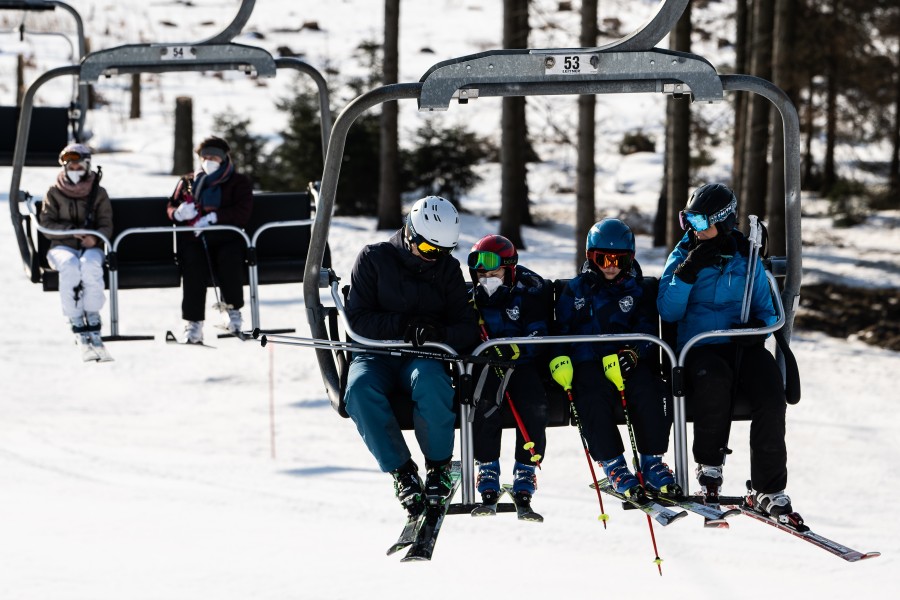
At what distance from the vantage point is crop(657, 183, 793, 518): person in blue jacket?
5.89 meters

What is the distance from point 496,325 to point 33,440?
399 inches

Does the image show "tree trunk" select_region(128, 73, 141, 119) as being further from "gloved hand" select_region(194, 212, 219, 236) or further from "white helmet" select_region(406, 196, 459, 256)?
"white helmet" select_region(406, 196, 459, 256)

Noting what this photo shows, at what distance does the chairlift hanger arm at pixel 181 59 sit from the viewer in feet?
26.5

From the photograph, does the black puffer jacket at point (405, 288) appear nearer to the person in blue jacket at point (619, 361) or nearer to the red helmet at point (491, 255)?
the red helmet at point (491, 255)

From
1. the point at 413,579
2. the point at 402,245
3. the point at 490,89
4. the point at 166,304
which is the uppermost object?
the point at 490,89

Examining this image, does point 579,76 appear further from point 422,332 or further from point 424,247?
point 422,332

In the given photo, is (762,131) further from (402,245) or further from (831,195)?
(402,245)

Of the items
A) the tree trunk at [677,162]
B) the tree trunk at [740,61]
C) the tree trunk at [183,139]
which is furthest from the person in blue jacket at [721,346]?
the tree trunk at [183,139]

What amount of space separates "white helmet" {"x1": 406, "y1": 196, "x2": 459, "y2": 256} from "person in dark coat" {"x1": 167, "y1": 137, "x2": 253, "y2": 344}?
11.5 ft

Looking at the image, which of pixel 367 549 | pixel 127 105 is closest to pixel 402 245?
pixel 367 549

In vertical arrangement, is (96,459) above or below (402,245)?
below

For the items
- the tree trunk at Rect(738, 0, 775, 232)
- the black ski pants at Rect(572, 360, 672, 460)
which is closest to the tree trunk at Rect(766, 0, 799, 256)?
the tree trunk at Rect(738, 0, 775, 232)

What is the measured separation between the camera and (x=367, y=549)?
12.4m

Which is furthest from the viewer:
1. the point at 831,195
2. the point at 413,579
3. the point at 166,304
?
the point at 831,195
